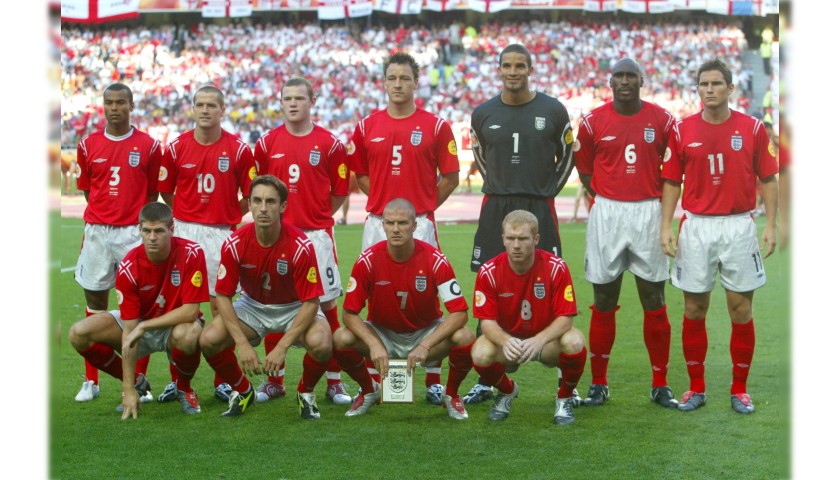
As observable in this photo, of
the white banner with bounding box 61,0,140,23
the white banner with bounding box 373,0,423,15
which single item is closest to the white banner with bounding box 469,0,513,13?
the white banner with bounding box 373,0,423,15

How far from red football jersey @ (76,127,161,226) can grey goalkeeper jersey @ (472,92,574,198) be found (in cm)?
209

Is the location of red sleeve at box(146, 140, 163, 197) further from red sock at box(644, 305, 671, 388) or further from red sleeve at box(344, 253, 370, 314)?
red sock at box(644, 305, 671, 388)

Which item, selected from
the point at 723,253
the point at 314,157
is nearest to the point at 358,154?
the point at 314,157

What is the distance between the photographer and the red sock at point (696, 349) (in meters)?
5.38

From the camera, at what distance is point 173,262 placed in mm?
5203

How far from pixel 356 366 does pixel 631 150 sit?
6.59 ft

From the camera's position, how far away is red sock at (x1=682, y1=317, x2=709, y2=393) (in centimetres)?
538

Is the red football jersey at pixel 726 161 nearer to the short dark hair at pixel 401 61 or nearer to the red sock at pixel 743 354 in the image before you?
the red sock at pixel 743 354

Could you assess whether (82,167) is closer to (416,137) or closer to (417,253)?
(416,137)

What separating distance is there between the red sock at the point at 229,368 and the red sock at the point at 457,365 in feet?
3.81

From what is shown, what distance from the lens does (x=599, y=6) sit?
3281cm

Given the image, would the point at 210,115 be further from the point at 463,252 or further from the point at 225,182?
the point at 463,252

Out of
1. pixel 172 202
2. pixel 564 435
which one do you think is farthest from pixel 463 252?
pixel 564 435

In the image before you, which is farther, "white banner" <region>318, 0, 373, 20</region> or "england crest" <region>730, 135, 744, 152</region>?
"white banner" <region>318, 0, 373, 20</region>
